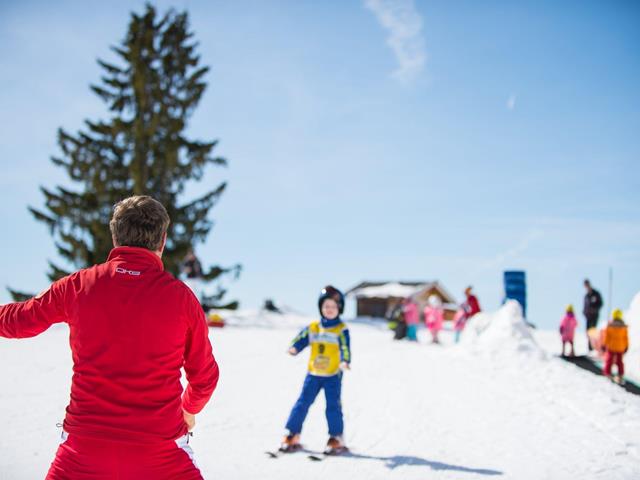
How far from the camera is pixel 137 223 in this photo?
233cm

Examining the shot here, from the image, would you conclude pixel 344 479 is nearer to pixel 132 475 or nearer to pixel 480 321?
pixel 132 475

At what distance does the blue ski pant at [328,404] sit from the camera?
5.54 m

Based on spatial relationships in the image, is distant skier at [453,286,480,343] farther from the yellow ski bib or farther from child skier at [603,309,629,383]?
the yellow ski bib

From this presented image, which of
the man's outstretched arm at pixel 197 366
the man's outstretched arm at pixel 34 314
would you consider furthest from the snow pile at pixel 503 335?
the man's outstretched arm at pixel 34 314

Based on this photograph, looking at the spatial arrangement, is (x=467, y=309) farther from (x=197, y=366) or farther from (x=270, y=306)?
(x=197, y=366)

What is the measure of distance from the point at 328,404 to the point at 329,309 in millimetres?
1021

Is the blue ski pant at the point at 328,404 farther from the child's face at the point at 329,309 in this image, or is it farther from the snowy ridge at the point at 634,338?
the snowy ridge at the point at 634,338

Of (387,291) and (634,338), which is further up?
(634,338)

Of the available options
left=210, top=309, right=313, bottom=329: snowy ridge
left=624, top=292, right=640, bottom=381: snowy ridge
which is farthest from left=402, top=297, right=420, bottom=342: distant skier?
left=624, top=292, right=640, bottom=381: snowy ridge

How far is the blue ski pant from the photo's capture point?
18.2 ft

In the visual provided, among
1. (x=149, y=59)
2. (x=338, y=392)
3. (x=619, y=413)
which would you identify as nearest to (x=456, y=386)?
(x=619, y=413)

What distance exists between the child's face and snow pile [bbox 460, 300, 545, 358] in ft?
24.5

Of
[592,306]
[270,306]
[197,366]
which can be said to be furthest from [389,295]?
[197,366]

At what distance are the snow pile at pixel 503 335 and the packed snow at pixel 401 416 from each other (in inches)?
2.7
